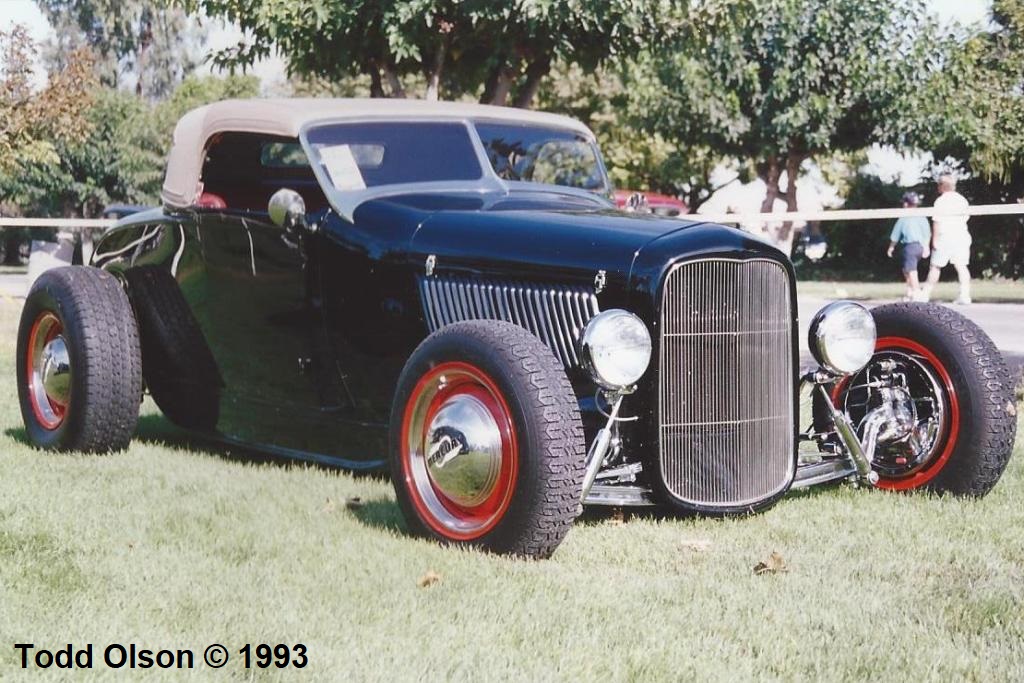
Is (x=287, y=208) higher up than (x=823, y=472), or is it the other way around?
(x=287, y=208)

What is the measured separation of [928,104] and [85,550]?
29.4 m

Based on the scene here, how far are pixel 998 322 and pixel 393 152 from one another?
40.6 feet

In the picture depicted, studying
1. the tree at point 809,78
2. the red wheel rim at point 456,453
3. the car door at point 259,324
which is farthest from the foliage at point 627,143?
the red wheel rim at point 456,453

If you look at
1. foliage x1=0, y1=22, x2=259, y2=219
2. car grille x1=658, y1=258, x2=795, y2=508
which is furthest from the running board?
foliage x1=0, y1=22, x2=259, y2=219

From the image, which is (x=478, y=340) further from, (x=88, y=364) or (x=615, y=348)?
(x=88, y=364)

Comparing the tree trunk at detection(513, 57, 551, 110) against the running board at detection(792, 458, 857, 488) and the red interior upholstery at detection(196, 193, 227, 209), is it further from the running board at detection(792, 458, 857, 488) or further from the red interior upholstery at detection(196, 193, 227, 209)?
the running board at detection(792, 458, 857, 488)

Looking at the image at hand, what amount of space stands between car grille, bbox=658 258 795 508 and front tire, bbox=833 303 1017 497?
32.5 inches

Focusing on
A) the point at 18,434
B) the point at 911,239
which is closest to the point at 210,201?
the point at 18,434

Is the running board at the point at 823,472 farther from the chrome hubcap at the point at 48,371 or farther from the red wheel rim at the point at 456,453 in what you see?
the chrome hubcap at the point at 48,371

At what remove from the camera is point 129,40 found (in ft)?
163

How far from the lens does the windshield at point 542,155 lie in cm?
619

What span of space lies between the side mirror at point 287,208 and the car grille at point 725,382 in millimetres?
1814

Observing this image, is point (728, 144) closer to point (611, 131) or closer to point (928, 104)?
point (928, 104)

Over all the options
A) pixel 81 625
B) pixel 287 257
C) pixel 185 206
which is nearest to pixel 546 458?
pixel 81 625
